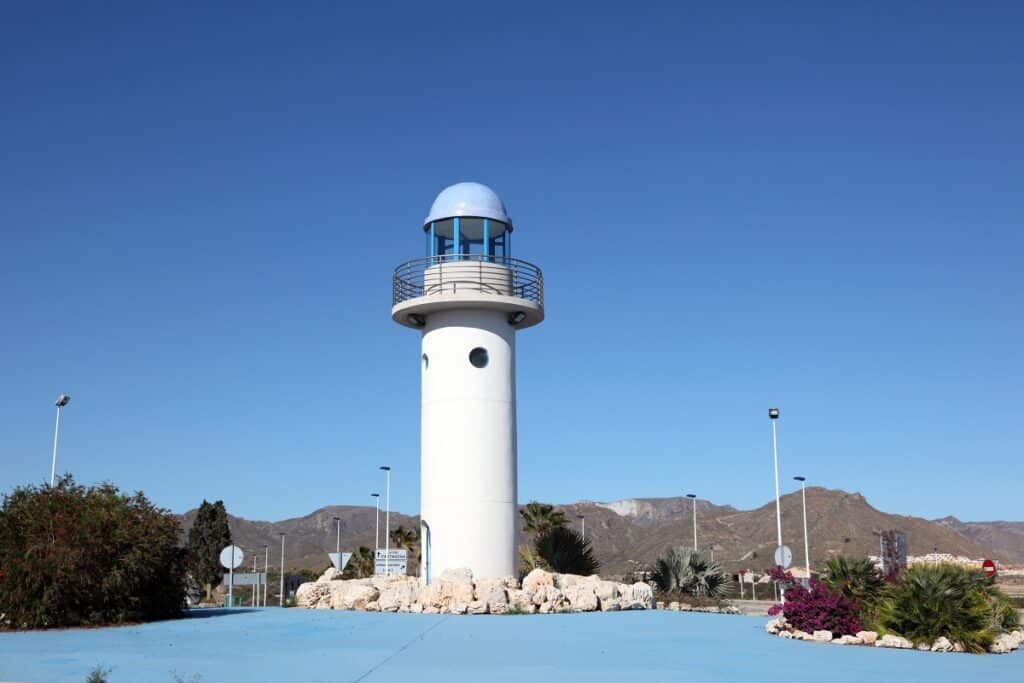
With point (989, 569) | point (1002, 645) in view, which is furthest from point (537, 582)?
point (1002, 645)

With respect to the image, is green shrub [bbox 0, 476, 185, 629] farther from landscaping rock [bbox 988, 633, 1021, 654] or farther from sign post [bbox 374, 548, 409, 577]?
landscaping rock [bbox 988, 633, 1021, 654]

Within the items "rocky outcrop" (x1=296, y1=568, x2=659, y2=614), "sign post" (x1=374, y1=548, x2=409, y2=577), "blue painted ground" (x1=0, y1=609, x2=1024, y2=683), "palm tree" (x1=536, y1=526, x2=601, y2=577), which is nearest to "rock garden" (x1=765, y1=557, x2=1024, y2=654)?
"blue painted ground" (x1=0, y1=609, x2=1024, y2=683)

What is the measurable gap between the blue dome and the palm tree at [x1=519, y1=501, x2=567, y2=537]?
47.7ft

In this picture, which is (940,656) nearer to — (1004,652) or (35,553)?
(1004,652)

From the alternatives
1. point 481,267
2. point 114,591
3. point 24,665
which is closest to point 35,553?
point 114,591

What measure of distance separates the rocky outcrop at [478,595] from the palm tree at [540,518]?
1206 cm

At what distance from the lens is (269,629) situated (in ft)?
69.2

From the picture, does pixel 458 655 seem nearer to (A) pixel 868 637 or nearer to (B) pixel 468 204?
(A) pixel 868 637

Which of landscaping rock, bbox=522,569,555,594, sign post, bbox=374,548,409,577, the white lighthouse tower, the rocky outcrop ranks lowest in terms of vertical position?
the rocky outcrop

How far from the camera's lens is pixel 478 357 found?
28.7 meters

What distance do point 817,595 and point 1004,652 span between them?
346 cm

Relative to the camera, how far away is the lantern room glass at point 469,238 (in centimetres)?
2928

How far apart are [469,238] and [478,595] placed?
10.5 metres

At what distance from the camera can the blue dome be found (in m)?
29.2
